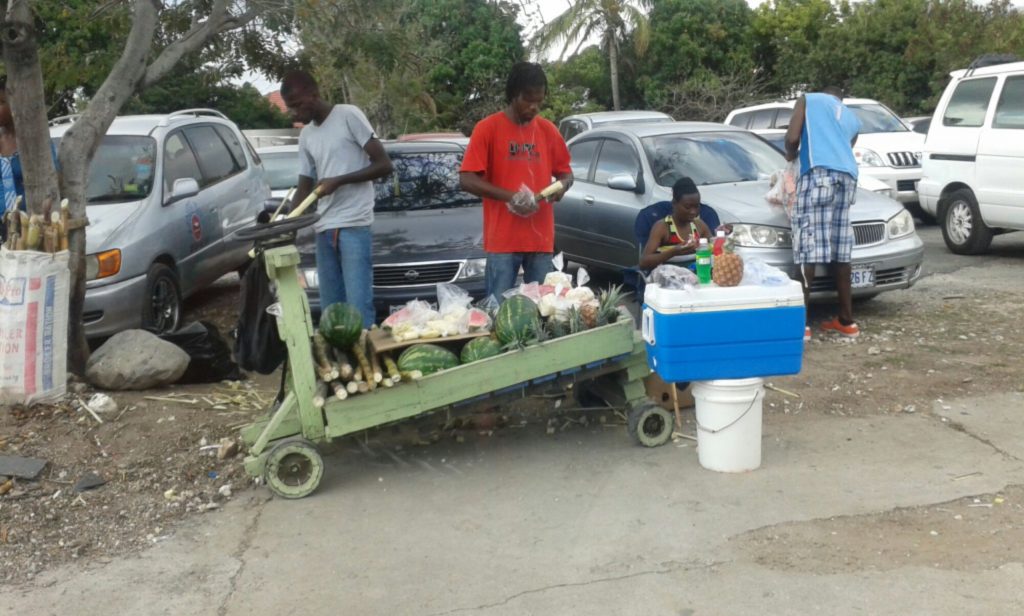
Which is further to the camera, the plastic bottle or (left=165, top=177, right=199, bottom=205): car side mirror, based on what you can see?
(left=165, top=177, right=199, bottom=205): car side mirror

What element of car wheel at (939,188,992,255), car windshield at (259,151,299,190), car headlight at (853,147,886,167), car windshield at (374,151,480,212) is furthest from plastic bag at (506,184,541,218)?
car headlight at (853,147,886,167)

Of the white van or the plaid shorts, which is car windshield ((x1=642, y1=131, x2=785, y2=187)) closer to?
the plaid shorts

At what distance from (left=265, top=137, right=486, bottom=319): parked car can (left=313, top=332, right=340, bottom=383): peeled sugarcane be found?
2263 mm

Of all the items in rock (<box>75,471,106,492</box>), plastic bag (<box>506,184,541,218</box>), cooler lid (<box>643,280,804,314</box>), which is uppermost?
plastic bag (<box>506,184,541,218</box>)

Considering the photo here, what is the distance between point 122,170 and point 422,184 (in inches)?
100

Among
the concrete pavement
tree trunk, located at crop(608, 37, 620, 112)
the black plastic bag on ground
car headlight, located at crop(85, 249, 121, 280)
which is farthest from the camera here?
tree trunk, located at crop(608, 37, 620, 112)

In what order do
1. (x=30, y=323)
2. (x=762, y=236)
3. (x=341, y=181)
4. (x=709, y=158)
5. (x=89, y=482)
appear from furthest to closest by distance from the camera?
(x=709, y=158) → (x=762, y=236) → (x=341, y=181) → (x=30, y=323) → (x=89, y=482)

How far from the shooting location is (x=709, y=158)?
29.8 ft

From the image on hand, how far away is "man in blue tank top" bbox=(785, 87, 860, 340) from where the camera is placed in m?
7.77

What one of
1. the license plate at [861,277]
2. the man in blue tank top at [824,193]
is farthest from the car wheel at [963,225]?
the man in blue tank top at [824,193]

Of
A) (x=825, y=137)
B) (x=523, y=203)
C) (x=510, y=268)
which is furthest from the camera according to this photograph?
(x=825, y=137)

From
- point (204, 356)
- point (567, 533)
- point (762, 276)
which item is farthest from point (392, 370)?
point (204, 356)

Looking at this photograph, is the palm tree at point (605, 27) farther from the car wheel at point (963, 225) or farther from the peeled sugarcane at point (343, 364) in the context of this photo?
the peeled sugarcane at point (343, 364)

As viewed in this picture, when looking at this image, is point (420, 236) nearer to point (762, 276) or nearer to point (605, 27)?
point (762, 276)
